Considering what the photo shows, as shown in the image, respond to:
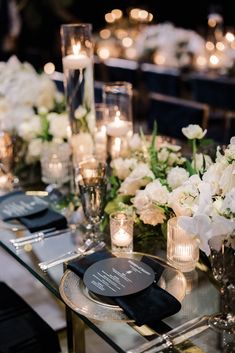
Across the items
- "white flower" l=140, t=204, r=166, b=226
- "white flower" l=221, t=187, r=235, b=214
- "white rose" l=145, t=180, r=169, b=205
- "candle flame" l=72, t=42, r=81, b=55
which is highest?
"candle flame" l=72, t=42, r=81, b=55

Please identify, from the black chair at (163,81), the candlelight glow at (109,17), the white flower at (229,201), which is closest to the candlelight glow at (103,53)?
the black chair at (163,81)

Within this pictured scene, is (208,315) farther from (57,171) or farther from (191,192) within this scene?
(57,171)

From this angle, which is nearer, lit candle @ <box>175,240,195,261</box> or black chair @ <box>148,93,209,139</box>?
lit candle @ <box>175,240,195,261</box>

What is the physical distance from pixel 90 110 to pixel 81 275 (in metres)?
0.89

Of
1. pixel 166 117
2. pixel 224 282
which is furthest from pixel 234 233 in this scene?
pixel 166 117

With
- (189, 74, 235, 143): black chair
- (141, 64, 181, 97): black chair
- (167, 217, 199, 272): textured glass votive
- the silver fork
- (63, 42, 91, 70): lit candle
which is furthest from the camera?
(141, 64, 181, 97): black chair

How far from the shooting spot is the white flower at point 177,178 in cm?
146

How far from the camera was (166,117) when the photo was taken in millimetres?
3023

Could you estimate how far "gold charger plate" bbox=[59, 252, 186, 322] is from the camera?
1196 millimetres

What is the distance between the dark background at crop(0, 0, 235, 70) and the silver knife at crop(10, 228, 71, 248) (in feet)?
17.9

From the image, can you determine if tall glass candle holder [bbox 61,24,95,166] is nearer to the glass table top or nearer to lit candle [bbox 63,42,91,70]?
lit candle [bbox 63,42,91,70]

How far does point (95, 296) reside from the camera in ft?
4.11

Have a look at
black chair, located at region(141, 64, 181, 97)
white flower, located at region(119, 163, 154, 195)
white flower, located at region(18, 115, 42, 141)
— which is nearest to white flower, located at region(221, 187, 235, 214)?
white flower, located at region(119, 163, 154, 195)

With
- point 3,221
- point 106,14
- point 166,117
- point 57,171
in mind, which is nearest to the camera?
point 3,221
